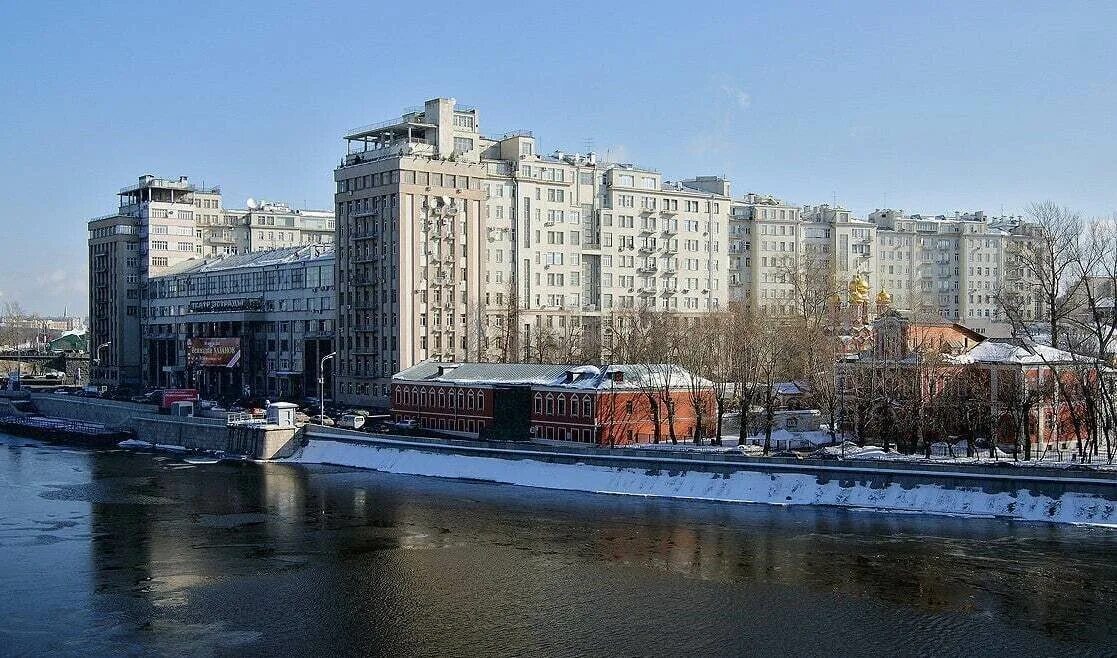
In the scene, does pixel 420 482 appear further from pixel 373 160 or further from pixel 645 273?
pixel 645 273

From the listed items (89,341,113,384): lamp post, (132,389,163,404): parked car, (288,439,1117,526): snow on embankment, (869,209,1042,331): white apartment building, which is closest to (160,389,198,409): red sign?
(132,389,163,404): parked car

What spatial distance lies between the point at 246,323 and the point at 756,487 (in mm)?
66345

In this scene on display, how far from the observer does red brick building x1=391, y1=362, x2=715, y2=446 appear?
6391 cm

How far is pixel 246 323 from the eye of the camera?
348 feet

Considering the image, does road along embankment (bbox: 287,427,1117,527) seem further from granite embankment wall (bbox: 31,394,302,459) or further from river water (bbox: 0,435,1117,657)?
granite embankment wall (bbox: 31,394,302,459)

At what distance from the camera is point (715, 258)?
368ft

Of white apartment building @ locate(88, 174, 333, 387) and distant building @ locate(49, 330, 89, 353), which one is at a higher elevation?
white apartment building @ locate(88, 174, 333, 387)

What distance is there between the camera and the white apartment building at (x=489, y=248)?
8781 cm

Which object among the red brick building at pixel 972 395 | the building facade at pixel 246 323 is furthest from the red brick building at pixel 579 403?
the building facade at pixel 246 323

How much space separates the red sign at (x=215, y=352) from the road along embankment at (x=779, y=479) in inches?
1691

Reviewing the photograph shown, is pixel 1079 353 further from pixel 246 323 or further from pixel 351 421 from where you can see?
pixel 246 323

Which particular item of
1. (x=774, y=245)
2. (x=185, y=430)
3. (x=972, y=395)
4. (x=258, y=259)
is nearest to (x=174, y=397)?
(x=185, y=430)

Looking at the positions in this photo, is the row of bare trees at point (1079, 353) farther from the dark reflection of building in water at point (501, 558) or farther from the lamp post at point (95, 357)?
the lamp post at point (95, 357)

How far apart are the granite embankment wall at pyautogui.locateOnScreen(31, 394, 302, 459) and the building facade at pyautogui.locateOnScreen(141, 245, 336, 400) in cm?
1189
